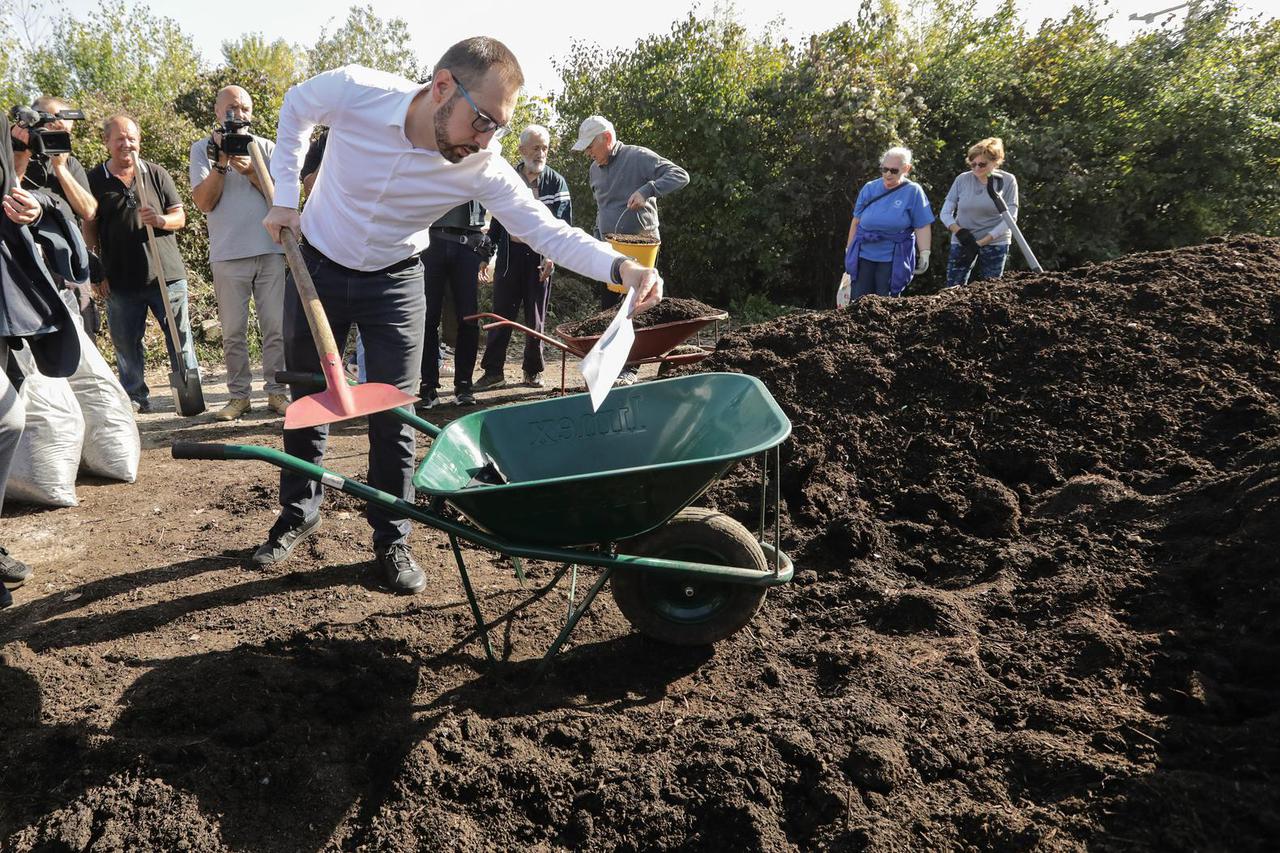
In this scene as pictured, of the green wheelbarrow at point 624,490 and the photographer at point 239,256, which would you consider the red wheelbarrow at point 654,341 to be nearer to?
the photographer at point 239,256

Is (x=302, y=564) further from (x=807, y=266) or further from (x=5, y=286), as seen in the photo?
(x=807, y=266)

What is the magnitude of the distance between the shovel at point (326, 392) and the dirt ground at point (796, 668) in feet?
2.67

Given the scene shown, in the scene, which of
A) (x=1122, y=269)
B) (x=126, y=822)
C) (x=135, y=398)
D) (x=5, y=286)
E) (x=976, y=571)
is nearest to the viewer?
(x=126, y=822)

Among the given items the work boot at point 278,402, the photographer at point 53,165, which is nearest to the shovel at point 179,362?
the photographer at point 53,165

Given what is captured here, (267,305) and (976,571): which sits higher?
(267,305)

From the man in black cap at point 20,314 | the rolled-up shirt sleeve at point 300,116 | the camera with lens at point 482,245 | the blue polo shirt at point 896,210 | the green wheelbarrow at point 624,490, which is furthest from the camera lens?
the blue polo shirt at point 896,210

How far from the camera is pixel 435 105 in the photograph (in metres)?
2.54

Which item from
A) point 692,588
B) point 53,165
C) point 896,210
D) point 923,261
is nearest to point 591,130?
point 896,210

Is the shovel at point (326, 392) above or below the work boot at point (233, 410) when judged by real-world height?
above

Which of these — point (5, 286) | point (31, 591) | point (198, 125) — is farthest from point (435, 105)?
point (198, 125)

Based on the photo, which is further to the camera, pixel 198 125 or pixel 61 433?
pixel 198 125

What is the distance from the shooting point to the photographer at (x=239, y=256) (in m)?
5.05

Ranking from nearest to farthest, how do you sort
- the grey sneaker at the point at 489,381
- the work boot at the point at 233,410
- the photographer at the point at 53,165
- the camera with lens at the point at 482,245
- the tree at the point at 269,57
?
the photographer at the point at 53,165 < the work boot at the point at 233,410 < the camera with lens at the point at 482,245 < the grey sneaker at the point at 489,381 < the tree at the point at 269,57

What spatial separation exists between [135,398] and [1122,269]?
6.98 meters
